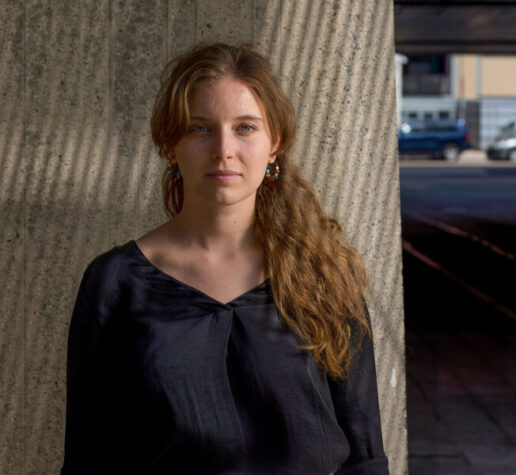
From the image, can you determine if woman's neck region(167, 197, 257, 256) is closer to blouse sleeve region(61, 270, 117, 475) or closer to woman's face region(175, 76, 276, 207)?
woman's face region(175, 76, 276, 207)

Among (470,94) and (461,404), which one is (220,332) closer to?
(461,404)

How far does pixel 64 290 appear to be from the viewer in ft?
8.63

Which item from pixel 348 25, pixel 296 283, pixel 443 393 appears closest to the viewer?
pixel 296 283

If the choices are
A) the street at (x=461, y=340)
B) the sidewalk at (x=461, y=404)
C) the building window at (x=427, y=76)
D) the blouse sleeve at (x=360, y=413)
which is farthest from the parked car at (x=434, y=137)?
the blouse sleeve at (x=360, y=413)

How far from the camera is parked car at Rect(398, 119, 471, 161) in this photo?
3158 cm

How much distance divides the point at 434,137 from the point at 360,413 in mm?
31165

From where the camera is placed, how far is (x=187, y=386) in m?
1.58

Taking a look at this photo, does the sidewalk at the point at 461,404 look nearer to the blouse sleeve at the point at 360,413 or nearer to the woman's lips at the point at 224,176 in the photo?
the blouse sleeve at the point at 360,413

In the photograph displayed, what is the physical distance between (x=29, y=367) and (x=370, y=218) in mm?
1226

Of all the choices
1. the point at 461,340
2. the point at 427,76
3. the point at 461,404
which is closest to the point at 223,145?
the point at 461,404

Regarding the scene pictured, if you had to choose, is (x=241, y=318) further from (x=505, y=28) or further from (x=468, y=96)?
(x=468, y=96)

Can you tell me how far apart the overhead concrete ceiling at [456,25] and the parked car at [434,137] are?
25.6ft

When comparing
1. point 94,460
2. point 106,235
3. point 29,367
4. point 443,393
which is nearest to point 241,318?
point 94,460

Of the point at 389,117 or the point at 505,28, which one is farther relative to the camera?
the point at 505,28
